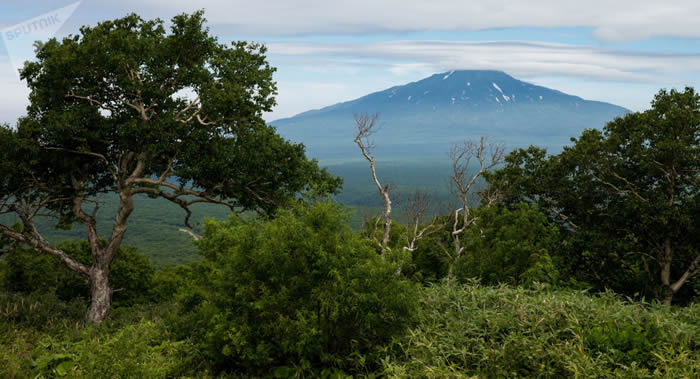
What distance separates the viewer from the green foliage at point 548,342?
682 cm

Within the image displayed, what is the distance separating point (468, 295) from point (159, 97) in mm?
13489

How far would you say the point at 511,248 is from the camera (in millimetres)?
21859

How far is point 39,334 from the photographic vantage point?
1343cm

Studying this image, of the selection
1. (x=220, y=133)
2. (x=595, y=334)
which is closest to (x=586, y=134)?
(x=220, y=133)

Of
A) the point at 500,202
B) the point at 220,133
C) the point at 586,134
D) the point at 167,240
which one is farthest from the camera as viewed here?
the point at 167,240

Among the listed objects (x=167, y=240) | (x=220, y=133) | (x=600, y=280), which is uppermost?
(x=220, y=133)

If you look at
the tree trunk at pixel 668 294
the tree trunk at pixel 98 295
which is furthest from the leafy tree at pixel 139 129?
the tree trunk at pixel 668 294

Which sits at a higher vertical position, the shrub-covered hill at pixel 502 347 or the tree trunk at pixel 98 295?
the shrub-covered hill at pixel 502 347

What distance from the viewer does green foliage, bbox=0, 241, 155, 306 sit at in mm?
25797

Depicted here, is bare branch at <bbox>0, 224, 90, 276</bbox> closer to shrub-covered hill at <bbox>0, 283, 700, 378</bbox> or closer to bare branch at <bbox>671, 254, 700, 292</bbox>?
shrub-covered hill at <bbox>0, 283, 700, 378</bbox>

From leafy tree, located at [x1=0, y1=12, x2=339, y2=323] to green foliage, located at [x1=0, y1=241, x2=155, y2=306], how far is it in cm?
773

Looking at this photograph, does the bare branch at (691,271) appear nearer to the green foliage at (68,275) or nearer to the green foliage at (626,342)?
the green foliage at (626,342)

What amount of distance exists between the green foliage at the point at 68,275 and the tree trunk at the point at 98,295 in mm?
6308

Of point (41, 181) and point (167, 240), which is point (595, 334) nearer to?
point (41, 181)
